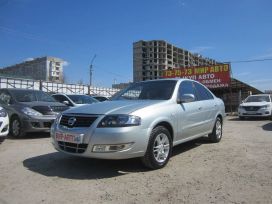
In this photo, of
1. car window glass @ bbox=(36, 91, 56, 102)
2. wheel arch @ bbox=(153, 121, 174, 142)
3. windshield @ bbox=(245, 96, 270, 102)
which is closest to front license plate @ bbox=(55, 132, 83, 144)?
wheel arch @ bbox=(153, 121, 174, 142)

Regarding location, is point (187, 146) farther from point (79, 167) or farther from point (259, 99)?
point (259, 99)

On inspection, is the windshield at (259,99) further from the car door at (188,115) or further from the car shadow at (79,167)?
the car shadow at (79,167)

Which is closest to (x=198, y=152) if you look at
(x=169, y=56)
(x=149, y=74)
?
(x=149, y=74)

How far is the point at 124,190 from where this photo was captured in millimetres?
4367

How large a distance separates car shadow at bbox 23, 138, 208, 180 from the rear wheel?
3333 millimetres

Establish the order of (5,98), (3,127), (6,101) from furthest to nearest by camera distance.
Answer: (5,98), (6,101), (3,127)

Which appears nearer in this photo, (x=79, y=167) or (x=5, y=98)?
(x=79, y=167)

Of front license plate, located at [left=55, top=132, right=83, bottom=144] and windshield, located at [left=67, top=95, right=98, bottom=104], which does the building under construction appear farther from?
front license plate, located at [left=55, top=132, right=83, bottom=144]

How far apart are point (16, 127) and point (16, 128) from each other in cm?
3

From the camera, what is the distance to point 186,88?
6.83 meters

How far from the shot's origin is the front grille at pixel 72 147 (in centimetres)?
506

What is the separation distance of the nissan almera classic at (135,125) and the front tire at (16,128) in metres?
4.23

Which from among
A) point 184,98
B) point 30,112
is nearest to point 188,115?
point 184,98

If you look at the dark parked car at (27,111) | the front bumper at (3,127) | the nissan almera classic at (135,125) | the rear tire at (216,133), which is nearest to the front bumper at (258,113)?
the rear tire at (216,133)
